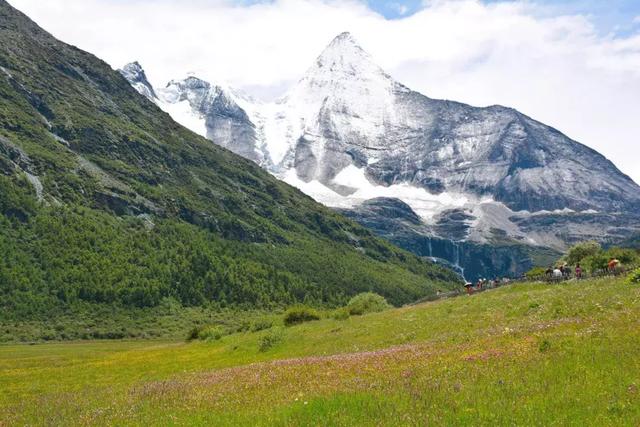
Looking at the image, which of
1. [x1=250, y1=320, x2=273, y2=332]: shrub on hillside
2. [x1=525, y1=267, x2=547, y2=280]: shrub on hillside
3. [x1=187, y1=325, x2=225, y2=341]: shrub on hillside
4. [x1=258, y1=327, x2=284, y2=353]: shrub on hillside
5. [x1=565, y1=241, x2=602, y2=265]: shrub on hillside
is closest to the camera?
[x1=258, y1=327, x2=284, y2=353]: shrub on hillside

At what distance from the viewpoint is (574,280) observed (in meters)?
49.8

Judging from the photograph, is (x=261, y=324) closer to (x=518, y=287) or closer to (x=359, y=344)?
(x=518, y=287)

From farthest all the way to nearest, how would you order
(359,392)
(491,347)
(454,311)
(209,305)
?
(209,305)
(454,311)
(491,347)
(359,392)

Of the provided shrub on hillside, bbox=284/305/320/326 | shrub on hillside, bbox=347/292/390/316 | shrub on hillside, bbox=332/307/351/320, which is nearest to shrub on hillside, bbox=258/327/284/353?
shrub on hillside, bbox=332/307/351/320

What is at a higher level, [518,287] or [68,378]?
[518,287]

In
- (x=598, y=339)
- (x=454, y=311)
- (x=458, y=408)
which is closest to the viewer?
(x=458, y=408)

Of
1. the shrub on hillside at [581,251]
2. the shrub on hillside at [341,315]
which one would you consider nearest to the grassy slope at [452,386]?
the shrub on hillside at [341,315]

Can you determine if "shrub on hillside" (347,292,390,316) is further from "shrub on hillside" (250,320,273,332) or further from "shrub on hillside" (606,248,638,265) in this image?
"shrub on hillside" (606,248,638,265)

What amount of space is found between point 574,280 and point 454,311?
1232 cm

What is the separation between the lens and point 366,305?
3435 inches

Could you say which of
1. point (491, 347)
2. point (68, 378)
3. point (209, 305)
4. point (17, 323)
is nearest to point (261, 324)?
point (68, 378)

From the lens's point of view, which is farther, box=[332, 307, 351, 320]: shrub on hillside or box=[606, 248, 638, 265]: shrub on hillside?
box=[332, 307, 351, 320]: shrub on hillside

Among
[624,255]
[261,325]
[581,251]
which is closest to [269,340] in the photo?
[261,325]

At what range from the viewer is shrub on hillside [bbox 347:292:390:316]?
84.0 m
